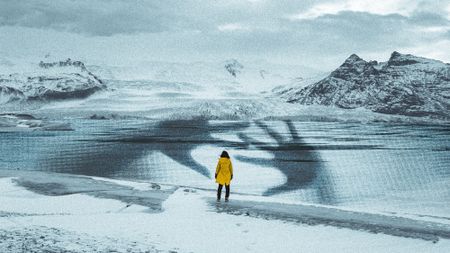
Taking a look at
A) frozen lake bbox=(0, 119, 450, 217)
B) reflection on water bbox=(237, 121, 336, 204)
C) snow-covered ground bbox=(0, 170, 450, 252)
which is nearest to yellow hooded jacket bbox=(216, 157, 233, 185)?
snow-covered ground bbox=(0, 170, 450, 252)

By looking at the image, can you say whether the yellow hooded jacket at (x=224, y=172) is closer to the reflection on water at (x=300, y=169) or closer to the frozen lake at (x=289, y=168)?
the frozen lake at (x=289, y=168)

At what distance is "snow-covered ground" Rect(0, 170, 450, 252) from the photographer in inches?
420

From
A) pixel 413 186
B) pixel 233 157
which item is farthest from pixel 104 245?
pixel 233 157

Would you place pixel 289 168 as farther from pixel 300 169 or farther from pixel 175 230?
pixel 175 230

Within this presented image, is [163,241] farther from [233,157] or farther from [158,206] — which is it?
[233,157]

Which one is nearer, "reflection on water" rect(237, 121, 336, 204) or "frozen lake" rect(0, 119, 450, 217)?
"frozen lake" rect(0, 119, 450, 217)

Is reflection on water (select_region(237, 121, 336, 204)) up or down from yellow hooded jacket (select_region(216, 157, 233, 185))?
down

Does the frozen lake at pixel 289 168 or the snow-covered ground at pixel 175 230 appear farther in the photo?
the frozen lake at pixel 289 168

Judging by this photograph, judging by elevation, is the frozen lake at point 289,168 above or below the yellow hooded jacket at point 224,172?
below

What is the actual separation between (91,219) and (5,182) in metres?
11.3

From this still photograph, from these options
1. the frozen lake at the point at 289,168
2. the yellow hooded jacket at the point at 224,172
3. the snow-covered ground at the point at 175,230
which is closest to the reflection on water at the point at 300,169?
the frozen lake at the point at 289,168

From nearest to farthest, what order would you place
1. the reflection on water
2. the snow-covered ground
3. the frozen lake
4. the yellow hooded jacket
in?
the snow-covered ground < the yellow hooded jacket < the frozen lake < the reflection on water

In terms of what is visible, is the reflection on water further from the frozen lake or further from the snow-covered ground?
the snow-covered ground

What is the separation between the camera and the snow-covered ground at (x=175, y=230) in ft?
35.0
